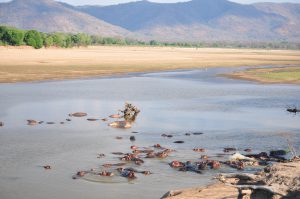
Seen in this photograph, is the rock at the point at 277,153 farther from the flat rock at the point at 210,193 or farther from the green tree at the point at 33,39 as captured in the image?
the green tree at the point at 33,39

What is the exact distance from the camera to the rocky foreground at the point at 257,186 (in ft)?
46.9

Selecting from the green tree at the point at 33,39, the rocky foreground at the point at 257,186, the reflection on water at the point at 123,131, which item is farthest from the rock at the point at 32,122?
the green tree at the point at 33,39

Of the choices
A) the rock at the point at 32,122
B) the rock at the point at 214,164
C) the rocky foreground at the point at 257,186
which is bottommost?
the rock at the point at 32,122

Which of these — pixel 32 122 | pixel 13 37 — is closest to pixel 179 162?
pixel 32 122

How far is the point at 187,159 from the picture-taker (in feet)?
79.2

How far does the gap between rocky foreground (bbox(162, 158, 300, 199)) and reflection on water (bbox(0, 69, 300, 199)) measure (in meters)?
2.78

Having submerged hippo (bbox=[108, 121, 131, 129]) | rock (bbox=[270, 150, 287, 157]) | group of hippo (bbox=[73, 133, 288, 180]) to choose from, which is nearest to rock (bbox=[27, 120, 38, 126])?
submerged hippo (bbox=[108, 121, 131, 129])

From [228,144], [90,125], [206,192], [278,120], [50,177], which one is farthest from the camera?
[278,120]

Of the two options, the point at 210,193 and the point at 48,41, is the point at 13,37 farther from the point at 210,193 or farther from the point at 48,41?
the point at 210,193

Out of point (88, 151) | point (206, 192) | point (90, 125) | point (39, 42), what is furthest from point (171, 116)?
point (39, 42)

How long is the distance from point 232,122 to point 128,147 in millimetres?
10391

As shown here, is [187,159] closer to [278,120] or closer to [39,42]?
[278,120]

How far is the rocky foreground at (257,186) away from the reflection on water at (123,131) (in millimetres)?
2785

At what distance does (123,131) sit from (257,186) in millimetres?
17704
